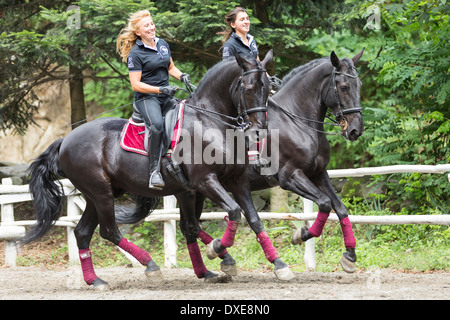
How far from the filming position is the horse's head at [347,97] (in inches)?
261

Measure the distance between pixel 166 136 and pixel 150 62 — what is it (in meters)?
0.86

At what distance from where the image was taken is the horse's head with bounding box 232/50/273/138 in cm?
585

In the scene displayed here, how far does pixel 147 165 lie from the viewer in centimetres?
657

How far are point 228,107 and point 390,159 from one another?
4.71 metres

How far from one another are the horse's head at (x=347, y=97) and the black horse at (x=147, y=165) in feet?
2.98

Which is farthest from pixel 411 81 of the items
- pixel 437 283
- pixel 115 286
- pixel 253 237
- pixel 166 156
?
pixel 115 286

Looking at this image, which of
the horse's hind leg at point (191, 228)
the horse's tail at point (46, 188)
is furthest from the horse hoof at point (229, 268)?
the horse's tail at point (46, 188)

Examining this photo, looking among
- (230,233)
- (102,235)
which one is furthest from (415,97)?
(102,235)

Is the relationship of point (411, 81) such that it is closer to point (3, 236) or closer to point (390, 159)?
point (390, 159)

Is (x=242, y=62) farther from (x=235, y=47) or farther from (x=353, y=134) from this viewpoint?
(x=353, y=134)

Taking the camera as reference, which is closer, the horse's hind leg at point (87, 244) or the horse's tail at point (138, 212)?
the horse's hind leg at point (87, 244)

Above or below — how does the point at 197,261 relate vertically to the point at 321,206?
below

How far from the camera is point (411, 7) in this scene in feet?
28.9

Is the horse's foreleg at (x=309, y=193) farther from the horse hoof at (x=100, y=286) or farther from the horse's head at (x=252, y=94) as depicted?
the horse hoof at (x=100, y=286)
